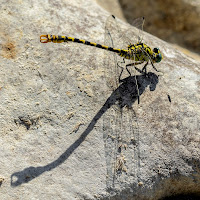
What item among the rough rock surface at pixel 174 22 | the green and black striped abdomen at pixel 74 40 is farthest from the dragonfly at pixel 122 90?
the rough rock surface at pixel 174 22

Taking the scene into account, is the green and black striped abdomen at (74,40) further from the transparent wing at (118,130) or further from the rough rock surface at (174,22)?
the rough rock surface at (174,22)

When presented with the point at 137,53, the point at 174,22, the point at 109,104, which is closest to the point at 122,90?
the point at 109,104

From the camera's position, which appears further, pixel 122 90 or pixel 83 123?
pixel 122 90

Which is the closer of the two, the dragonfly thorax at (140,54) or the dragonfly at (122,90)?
the dragonfly at (122,90)

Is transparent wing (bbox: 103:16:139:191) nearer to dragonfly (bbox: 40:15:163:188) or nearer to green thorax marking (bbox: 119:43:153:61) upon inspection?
dragonfly (bbox: 40:15:163:188)

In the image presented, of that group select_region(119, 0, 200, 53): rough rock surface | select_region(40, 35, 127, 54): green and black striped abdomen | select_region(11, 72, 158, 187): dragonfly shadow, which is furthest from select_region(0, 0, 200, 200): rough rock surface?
select_region(119, 0, 200, 53): rough rock surface

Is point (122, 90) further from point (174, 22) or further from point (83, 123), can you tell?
point (174, 22)
